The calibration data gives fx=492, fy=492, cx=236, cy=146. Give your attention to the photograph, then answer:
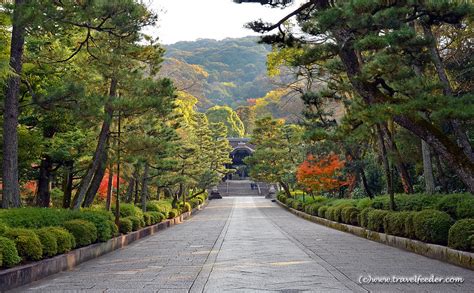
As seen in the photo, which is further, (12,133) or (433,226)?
(12,133)

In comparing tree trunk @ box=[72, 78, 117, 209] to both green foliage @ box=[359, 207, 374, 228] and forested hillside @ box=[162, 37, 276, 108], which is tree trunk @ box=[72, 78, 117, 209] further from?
forested hillside @ box=[162, 37, 276, 108]

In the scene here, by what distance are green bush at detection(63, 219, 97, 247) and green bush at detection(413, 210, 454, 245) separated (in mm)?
8116

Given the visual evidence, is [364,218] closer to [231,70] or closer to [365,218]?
[365,218]

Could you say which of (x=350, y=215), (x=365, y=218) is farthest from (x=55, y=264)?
(x=350, y=215)

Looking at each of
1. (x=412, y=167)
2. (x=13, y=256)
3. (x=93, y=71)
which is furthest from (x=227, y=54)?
(x=13, y=256)

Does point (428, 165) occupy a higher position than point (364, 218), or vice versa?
point (428, 165)

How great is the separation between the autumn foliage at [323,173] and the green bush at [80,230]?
17.9 meters

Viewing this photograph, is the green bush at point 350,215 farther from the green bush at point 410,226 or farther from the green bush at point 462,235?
the green bush at point 462,235

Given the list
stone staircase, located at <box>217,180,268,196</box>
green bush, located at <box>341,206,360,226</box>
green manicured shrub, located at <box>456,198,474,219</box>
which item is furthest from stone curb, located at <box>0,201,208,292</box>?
stone staircase, located at <box>217,180,268,196</box>

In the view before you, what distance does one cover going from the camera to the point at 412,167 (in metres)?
25.6

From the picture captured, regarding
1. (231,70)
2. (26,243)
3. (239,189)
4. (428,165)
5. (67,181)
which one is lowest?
(26,243)

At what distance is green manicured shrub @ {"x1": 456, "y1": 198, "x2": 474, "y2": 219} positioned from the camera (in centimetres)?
1127

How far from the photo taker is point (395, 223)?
13719 mm

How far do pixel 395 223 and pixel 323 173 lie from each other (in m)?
14.5
